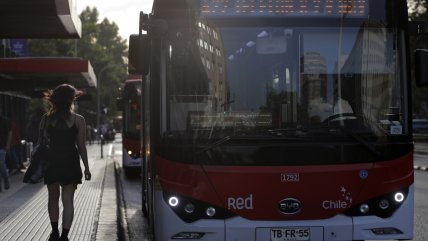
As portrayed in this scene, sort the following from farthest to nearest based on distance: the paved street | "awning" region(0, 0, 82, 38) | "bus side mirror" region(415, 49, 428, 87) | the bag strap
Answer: "awning" region(0, 0, 82, 38) → the paved street → the bag strap → "bus side mirror" region(415, 49, 428, 87)

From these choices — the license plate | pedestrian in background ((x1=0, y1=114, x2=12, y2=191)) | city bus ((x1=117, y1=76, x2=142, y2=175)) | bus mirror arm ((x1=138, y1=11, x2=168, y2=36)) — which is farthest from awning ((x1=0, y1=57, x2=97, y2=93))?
the license plate

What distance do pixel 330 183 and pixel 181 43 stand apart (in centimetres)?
177

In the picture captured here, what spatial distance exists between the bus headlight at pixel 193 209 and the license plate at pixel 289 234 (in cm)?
40

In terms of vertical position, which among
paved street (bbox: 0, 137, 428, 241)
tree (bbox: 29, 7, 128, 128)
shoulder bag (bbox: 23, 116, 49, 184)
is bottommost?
paved street (bbox: 0, 137, 428, 241)

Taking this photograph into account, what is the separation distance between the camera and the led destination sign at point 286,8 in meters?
6.46

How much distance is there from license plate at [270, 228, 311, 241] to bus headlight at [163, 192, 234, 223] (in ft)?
1.31

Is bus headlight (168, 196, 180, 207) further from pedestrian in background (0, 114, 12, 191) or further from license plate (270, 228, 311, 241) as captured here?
pedestrian in background (0, 114, 12, 191)

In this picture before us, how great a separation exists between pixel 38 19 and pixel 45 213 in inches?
189

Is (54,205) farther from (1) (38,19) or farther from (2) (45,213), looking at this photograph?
(1) (38,19)

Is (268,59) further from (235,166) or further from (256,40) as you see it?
(235,166)

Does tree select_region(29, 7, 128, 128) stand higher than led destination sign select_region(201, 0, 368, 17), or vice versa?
tree select_region(29, 7, 128, 128)

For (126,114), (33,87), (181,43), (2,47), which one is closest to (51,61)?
(33,87)

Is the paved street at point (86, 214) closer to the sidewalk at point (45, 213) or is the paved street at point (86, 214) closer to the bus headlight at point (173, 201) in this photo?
the sidewalk at point (45, 213)

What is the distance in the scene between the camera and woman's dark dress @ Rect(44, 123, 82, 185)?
24.3 feet
